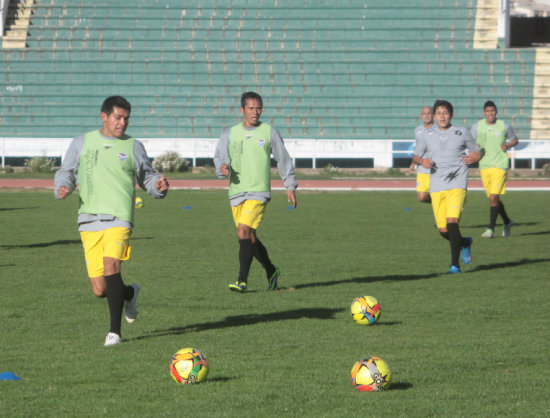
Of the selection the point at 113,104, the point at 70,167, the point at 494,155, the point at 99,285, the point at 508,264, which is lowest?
the point at 508,264

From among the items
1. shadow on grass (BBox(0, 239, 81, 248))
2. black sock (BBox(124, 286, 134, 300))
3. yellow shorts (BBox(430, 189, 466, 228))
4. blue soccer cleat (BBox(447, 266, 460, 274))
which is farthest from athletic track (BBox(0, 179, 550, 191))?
black sock (BBox(124, 286, 134, 300))

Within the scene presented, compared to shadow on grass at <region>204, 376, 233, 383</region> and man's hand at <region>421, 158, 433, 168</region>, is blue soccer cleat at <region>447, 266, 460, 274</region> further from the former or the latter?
shadow on grass at <region>204, 376, 233, 383</region>

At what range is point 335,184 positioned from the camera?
→ 3350 cm

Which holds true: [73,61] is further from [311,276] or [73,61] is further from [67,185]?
[67,185]

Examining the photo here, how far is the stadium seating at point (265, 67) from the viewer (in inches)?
1730

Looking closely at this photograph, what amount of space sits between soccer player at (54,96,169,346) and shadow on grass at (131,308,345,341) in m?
0.63

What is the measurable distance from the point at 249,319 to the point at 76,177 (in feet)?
7.13

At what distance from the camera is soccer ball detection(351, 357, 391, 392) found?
5.88m

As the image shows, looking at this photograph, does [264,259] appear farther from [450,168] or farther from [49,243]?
[49,243]

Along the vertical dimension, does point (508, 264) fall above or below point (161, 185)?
below

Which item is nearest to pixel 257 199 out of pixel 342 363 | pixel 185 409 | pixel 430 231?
pixel 342 363

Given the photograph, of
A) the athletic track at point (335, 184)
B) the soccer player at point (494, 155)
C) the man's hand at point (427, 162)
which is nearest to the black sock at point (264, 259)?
the man's hand at point (427, 162)

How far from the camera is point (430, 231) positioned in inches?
716

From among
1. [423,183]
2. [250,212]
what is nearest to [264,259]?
[250,212]
